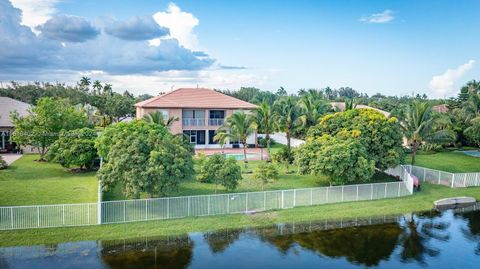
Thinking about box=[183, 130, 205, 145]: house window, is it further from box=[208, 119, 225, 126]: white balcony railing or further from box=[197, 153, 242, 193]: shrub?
box=[197, 153, 242, 193]: shrub

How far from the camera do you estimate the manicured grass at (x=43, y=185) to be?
22500mm

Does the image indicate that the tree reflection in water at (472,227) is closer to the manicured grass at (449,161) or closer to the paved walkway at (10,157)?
the manicured grass at (449,161)

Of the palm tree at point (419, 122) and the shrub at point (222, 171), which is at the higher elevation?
the palm tree at point (419, 122)

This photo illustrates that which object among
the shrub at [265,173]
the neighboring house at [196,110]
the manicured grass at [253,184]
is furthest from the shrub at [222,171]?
the neighboring house at [196,110]

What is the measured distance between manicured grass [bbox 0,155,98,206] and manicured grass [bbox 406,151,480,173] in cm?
2811

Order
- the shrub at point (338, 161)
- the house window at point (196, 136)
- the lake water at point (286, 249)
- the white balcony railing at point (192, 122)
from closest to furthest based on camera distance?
the lake water at point (286, 249) < the shrub at point (338, 161) < the white balcony railing at point (192, 122) < the house window at point (196, 136)

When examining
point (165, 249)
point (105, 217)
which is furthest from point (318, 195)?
point (105, 217)

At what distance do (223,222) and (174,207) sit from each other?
8.47ft

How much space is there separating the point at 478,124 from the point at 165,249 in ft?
117

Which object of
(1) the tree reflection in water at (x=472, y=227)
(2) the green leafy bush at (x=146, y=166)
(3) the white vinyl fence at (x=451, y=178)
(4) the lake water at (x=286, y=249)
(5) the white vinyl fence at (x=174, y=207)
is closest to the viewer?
(4) the lake water at (x=286, y=249)

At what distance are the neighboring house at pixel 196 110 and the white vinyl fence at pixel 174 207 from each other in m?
22.4

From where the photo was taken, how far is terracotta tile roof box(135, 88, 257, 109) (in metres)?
43.4

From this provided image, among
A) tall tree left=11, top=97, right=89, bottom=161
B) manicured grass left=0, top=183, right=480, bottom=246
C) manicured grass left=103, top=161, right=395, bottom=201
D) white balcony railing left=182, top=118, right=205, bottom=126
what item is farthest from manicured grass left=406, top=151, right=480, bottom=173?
tall tree left=11, top=97, right=89, bottom=161

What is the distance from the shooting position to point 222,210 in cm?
2100
